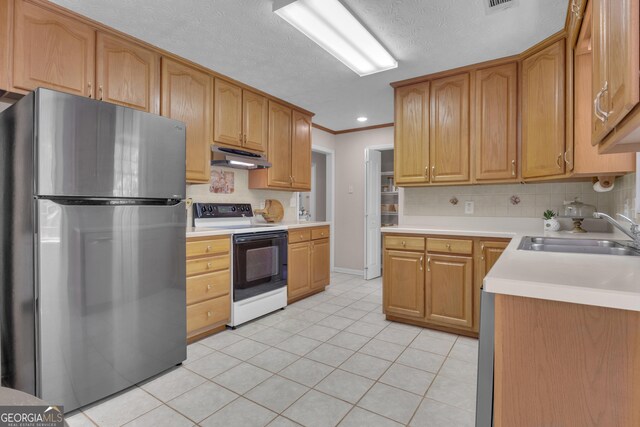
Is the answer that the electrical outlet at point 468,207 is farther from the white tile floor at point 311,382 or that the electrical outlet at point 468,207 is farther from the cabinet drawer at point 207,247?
the cabinet drawer at point 207,247

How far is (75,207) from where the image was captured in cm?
171

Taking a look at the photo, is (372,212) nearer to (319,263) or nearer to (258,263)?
(319,263)

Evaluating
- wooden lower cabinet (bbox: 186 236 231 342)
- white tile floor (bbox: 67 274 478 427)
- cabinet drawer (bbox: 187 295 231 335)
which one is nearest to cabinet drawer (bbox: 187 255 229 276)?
wooden lower cabinet (bbox: 186 236 231 342)

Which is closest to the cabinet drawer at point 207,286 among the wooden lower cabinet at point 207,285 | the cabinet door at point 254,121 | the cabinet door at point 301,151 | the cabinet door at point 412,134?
the wooden lower cabinet at point 207,285

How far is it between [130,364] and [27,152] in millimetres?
1312

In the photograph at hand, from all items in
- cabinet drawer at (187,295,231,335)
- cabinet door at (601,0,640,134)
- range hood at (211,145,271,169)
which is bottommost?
cabinet drawer at (187,295,231,335)

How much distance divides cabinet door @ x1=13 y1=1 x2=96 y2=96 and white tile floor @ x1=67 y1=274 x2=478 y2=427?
6.51ft

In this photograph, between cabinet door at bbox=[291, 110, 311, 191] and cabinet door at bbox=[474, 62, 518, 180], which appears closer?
cabinet door at bbox=[474, 62, 518, 180]

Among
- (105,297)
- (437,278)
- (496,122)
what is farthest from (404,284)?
(105,297)

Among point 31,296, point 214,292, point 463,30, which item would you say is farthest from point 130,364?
point 463,30

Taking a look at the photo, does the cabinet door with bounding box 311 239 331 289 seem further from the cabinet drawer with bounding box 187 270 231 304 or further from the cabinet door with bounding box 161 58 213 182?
the cabinet door with bounding box 161 58 213 182

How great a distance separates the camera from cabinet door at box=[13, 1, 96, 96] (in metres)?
1.92

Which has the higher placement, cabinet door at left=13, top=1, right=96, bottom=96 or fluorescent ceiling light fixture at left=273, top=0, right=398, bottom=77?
fluorescent ceiling light fixture at left=273, top=0, right=398, bottom=77

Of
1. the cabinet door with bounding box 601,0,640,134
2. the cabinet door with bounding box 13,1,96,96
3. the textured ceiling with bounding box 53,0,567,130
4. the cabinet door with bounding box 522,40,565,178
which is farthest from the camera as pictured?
the cabinet door with bounding box 522,40,565,178
